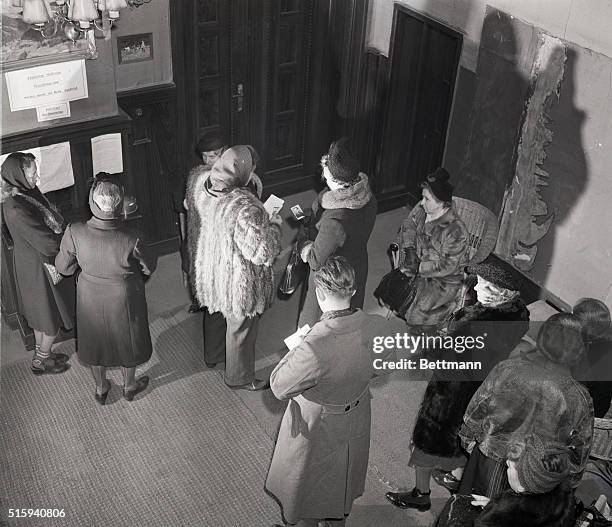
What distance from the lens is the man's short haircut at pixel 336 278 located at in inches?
135

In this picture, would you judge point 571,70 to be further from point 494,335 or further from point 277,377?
point 277,377

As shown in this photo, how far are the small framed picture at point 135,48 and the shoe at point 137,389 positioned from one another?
7.50ft

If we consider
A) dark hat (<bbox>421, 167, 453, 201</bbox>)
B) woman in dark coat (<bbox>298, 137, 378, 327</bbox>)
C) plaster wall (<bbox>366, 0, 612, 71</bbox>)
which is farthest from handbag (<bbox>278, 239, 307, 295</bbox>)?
plaster wall (<bbox>366, 0, 612, 71</bbox>)

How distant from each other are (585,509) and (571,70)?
119 inches

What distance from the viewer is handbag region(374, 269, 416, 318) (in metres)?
5.18

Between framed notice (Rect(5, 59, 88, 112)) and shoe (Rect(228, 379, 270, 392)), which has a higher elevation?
framed notice (Rect(5, 59, 88, 112))

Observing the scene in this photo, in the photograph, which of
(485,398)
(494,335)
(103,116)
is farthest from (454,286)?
(103,116)

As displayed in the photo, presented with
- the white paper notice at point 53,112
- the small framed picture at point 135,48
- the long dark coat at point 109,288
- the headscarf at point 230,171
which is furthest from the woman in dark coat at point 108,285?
the small framed picture at point 135,48

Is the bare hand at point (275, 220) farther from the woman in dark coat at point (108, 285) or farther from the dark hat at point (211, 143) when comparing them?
the woman in dark coat at point (108, 285)

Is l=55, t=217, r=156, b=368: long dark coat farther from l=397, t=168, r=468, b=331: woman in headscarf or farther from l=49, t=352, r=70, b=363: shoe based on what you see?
l=397, t=168, r=468, b=331: woman in headscarf

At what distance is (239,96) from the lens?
6.51 metres

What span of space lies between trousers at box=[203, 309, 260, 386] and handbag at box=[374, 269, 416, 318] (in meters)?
0.93

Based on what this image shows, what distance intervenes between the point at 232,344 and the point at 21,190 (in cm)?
158

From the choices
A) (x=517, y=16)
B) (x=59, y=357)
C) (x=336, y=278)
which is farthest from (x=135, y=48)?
(x=336, y=278)
